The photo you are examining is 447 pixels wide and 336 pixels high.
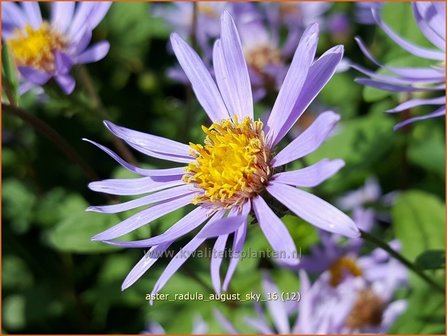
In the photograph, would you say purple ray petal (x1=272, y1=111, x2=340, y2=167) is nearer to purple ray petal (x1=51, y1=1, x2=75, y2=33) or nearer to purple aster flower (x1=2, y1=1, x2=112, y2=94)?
purple aster flower (x1=2, y1=1, x2=112, y2=94)

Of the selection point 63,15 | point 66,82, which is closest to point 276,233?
point 66,82

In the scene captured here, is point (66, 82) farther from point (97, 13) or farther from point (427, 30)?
point (427, 30)

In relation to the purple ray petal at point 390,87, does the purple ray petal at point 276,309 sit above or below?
below

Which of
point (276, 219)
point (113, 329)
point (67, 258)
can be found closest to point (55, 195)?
point (67, 258)

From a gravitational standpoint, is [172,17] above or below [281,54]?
above

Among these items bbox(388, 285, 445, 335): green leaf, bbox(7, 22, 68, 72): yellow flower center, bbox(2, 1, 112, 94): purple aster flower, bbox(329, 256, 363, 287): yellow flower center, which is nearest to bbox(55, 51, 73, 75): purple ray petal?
bbox(2, 1, 112, 94): purple aster flower

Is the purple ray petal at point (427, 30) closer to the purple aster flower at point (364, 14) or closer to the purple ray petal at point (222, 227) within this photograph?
the purple aster flower at point (364, 14)

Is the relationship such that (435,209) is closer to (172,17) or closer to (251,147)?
(251,147)

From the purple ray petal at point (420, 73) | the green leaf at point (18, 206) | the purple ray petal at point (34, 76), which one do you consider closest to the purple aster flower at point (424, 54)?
the purple ray petal at point (420, 73)
